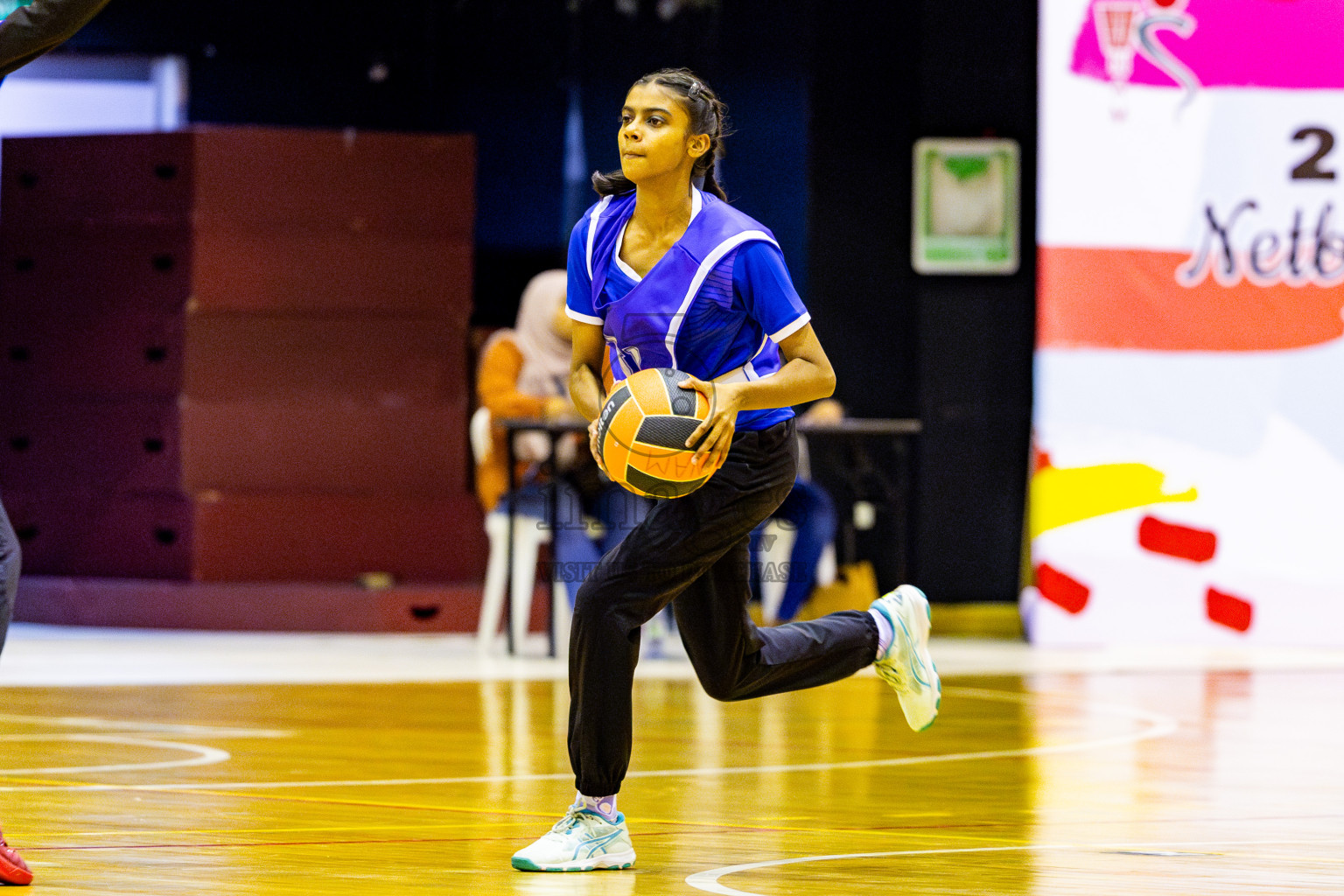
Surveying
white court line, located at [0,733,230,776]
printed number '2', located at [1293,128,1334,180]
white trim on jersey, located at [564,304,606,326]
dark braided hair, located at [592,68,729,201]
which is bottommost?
white court line, located at [0,733,230,776]

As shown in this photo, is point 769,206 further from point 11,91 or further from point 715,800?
point 715,800

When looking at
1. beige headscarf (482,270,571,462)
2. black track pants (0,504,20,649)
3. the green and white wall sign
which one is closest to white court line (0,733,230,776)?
black track pants (0,504,20,649)

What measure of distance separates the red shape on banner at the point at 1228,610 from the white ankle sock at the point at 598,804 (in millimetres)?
6022

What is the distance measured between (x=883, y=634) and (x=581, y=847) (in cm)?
86

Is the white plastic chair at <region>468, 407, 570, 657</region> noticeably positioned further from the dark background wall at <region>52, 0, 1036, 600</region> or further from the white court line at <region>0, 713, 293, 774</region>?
the white court line at <region>0, 713, 293, 774</region>

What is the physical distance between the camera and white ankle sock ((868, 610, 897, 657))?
400 centimetres

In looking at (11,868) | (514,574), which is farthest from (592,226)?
(514,574)

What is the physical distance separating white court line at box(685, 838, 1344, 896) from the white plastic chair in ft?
15.5

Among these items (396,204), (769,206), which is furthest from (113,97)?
(769,206)

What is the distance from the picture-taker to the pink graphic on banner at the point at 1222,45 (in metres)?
9.13

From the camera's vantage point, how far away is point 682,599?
12.0 ft

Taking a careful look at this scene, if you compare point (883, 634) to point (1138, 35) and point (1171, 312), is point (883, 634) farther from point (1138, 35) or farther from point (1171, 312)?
point (1138, 35)

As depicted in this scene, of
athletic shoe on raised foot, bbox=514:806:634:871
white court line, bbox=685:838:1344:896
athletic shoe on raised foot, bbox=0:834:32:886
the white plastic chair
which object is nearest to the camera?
athletic shoe on raised foot, bbox=0:834:32:886

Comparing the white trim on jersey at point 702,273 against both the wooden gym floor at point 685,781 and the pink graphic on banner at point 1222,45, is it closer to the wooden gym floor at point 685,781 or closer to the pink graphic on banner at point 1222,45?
the wooden gym floor at point 685,781
